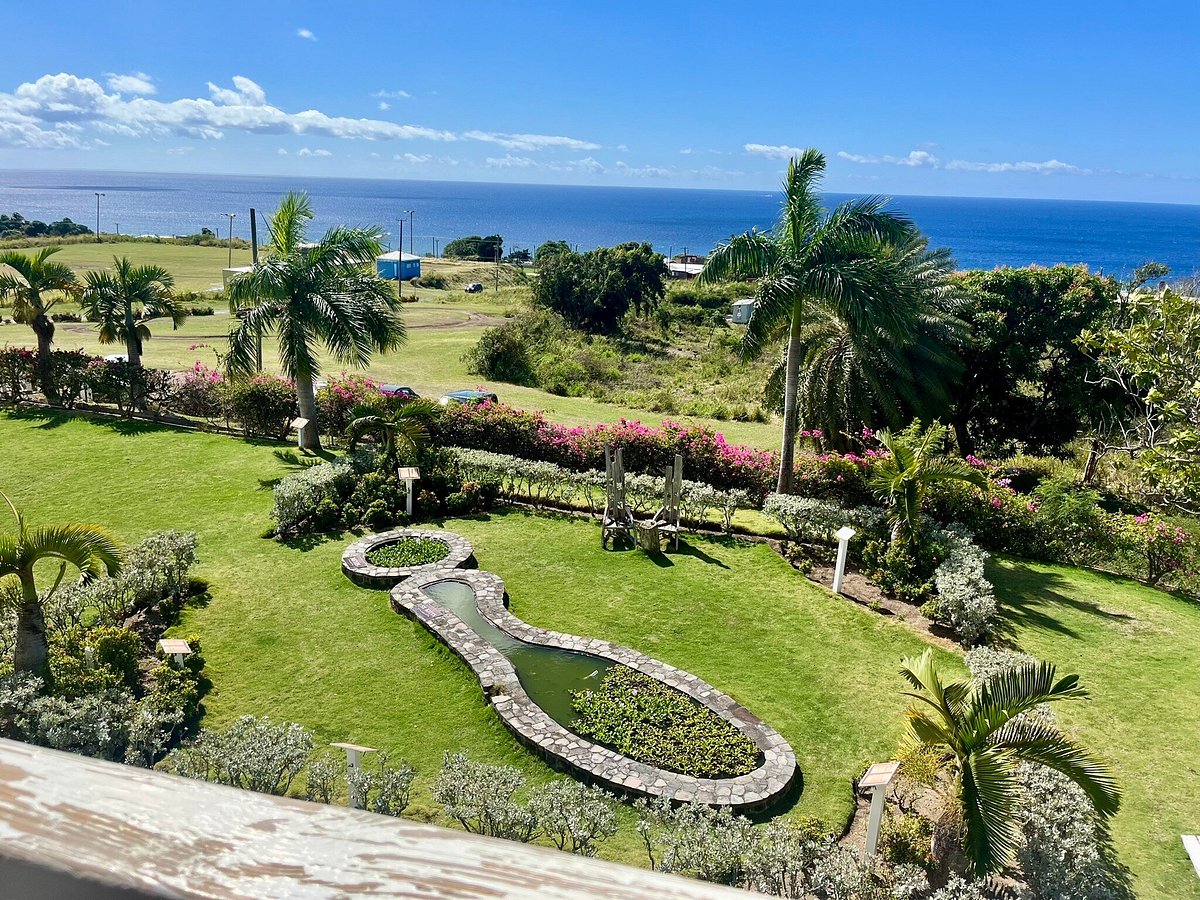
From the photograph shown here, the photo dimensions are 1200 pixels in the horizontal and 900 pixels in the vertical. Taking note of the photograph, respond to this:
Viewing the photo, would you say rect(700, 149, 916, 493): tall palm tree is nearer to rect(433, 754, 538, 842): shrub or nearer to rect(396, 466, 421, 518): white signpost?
rect(396, 466, 421, 518): white signpost

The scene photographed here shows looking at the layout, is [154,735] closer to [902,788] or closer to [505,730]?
[505,730]

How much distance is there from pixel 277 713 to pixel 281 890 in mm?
9879

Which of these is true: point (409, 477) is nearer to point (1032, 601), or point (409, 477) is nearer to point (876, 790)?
point (876, 790)

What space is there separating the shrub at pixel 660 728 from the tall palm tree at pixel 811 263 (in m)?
7.51

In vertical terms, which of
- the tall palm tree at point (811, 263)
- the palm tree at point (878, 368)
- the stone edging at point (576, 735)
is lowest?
the stone edging at point (576, 735)

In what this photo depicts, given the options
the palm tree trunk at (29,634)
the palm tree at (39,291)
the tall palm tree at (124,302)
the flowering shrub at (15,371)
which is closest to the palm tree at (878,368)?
the palm tree trunk at (29,634)

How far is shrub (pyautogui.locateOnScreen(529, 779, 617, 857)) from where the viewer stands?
23.8 ft

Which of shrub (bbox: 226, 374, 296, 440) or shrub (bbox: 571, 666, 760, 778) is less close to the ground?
shrub (bbox: 226, 374, 296, 440)

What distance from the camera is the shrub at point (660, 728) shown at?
912 cm

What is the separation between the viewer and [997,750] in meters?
7.37

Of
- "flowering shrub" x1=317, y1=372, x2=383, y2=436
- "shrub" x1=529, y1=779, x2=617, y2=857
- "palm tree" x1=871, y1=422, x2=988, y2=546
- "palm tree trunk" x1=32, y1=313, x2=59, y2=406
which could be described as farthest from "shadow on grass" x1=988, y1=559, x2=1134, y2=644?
"palm tree trunk" x1=32, y1=313, x2=59, y2=406

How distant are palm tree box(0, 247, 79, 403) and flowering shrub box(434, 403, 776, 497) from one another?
1136cm

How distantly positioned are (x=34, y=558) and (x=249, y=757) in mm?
3969

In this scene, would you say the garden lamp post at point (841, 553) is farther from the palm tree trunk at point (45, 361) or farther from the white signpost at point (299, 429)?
the palm tree trunk at point (45, 361)
